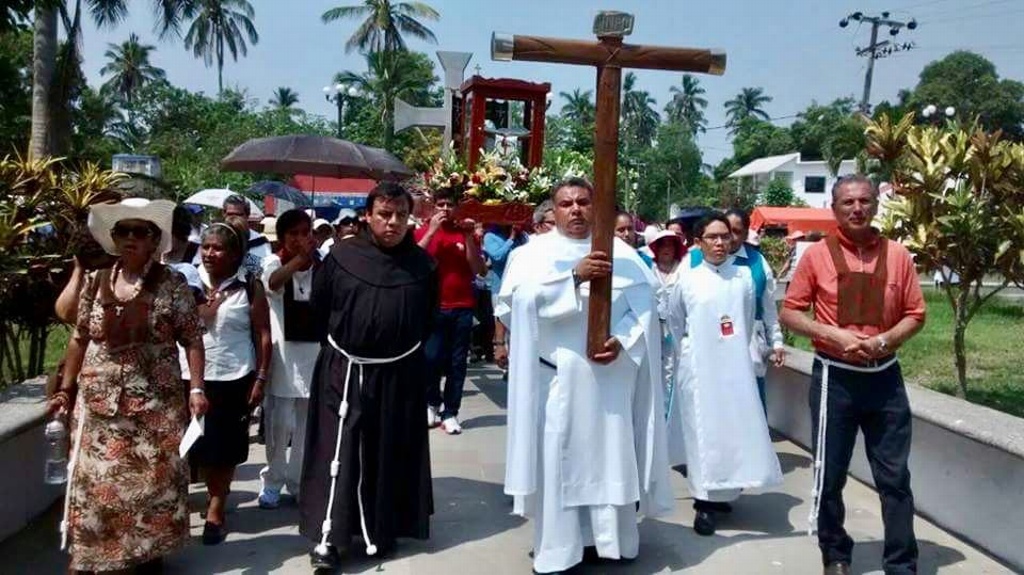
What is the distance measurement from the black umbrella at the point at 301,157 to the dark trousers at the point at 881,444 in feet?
18.8

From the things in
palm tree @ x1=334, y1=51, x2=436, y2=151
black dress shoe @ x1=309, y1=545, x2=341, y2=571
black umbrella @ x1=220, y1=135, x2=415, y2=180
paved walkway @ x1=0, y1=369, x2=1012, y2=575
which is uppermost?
palm tree @ x1=334, y1=51, x2=436, y2=151

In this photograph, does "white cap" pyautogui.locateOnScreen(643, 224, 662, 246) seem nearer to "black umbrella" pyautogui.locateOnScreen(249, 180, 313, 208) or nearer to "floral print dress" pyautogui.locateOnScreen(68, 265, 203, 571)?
"floral print dress" pyautogui.locateOnScreen(68, 265, 203, 571)

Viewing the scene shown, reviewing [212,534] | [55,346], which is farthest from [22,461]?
[55,346]

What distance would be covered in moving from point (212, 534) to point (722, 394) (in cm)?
295

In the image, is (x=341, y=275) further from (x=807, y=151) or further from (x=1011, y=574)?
(x=807, y=151)

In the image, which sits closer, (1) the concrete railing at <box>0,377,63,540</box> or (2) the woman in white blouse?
(1) the concrete railing at <box>0,377,63,540</box>

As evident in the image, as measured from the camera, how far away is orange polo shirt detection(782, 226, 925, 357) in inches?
173

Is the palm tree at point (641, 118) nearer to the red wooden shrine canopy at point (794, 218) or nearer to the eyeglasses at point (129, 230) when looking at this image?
the red wooden shrine canopy at point (794, 218)

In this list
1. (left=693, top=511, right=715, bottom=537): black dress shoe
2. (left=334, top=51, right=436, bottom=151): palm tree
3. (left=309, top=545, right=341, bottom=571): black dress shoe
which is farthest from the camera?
(left=334, top=51, right=436, bottom=151): palm tree

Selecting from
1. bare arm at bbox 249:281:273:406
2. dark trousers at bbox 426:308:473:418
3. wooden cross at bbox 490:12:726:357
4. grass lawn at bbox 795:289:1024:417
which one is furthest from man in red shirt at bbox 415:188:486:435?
grass lawn at bbox 795:289:1024:417

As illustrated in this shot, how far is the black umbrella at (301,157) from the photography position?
888 cm

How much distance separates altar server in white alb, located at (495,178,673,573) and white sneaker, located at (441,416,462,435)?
3128 mm

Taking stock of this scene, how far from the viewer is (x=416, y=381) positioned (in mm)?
4988

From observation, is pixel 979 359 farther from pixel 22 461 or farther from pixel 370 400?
pixel 22 461
